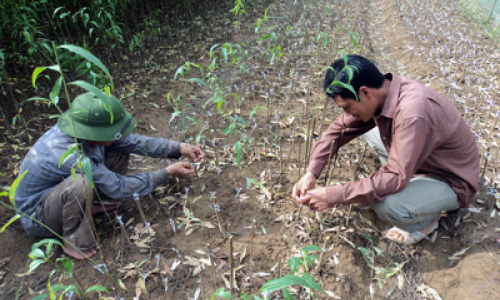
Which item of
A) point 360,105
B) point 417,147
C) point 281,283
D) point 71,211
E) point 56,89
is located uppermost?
point 56,89

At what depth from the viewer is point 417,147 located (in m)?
1.74

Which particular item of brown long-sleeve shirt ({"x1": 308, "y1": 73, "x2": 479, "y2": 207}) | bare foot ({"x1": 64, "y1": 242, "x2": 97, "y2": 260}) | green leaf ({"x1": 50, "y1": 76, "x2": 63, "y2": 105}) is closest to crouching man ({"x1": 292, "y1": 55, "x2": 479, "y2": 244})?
brown long-sleeve shirt ({"x1": 308, "y1": 73, "x2": 479, "y2": 207})

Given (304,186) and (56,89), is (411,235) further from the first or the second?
(56,89)

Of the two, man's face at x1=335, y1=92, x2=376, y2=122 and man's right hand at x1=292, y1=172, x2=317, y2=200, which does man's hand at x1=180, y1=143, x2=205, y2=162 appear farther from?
man's face at x1=335, y1=92, x2=376, y2=122

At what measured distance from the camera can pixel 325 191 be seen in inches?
74.3

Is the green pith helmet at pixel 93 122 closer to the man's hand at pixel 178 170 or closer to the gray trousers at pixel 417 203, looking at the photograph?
the man's hand at pixel 178 170

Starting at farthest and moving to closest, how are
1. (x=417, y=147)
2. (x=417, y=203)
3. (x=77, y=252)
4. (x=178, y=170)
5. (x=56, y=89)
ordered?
(x=178, y=170) < (x=77, y=252) < (x=417, y=203) < (x=417, y=147) < (x=56, y=89)

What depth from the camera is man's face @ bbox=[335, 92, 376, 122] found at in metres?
1.87

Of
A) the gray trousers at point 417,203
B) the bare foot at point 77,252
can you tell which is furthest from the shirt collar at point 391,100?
the bare foot at point 77,252

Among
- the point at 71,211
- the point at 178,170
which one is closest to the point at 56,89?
the point at 71,211

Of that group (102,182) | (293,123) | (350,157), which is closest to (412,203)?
(350,157)

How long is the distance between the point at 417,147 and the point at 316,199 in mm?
628

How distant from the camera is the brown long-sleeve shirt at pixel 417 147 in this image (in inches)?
68.6

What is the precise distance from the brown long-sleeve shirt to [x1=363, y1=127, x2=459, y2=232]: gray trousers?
7 centimetres
